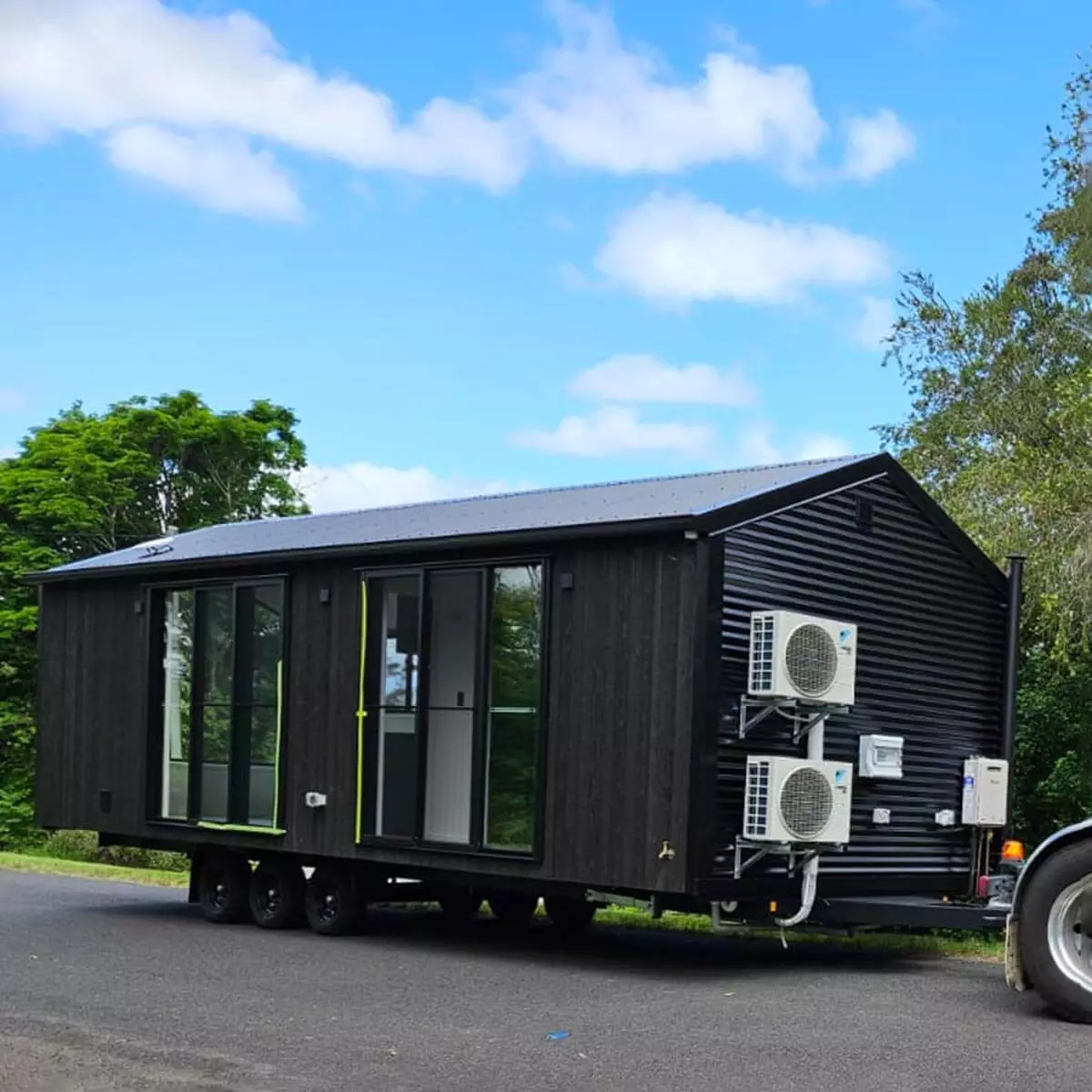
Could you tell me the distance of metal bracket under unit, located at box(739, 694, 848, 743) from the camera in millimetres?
10500

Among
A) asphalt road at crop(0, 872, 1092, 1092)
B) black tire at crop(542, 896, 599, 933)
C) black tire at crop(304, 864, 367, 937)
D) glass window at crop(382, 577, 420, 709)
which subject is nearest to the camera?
asphalt road at crop(0, 872, 1092, 1092)

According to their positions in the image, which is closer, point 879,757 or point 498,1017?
point 498,1017

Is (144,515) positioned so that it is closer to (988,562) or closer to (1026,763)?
(1026,763)

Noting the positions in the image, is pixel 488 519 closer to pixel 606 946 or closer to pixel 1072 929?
pixel 606 946

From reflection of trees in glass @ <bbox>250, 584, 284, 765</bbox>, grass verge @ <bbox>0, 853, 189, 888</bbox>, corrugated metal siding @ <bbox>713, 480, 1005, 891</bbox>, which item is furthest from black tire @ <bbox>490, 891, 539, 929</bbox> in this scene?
grass verge @ <bbox>0, 853, 189, 888</bbox>

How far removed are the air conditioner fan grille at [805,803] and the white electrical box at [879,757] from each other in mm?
800

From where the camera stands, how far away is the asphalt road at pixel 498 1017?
707 centimetres

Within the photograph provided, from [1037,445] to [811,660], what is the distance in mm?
9429

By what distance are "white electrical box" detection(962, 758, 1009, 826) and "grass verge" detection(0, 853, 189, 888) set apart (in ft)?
32.4

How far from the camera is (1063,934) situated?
332 inches

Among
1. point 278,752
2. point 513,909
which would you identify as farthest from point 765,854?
point 278,752

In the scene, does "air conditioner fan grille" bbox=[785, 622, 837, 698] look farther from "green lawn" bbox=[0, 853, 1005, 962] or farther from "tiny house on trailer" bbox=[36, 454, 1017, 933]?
"green lawn" bbox=[0, 853, 1005, 962]

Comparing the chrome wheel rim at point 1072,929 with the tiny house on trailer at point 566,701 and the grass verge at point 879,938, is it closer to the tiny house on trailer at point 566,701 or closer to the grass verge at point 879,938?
the tiny house on trailer at point 566,701

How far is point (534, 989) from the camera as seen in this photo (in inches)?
389
